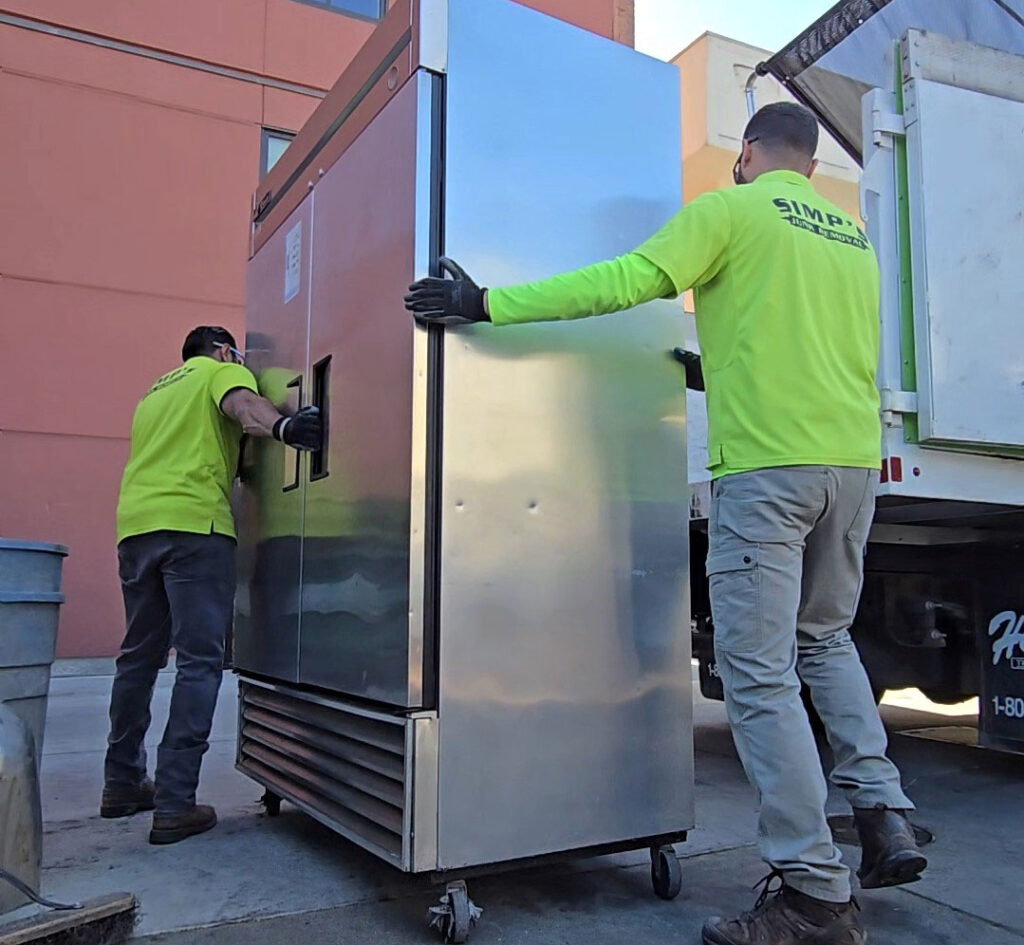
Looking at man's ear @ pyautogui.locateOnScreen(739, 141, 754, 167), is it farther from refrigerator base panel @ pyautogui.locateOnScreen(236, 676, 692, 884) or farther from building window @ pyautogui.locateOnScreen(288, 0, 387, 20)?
building window @ pyautogui.locateOnScreen(288, 0, 387, 20)

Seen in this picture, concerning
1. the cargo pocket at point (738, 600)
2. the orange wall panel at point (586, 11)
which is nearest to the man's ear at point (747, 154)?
the cargo pocket at point (738, 600)

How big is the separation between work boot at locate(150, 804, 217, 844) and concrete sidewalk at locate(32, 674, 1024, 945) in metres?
0.03

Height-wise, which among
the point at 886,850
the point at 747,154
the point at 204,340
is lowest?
the point at 886,850

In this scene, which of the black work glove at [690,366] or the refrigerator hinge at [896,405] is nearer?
the black work glove at [690,366]

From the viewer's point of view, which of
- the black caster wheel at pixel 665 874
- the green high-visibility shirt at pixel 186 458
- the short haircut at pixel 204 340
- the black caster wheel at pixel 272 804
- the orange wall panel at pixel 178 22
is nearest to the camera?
the black caster wheel at pixel 665 874

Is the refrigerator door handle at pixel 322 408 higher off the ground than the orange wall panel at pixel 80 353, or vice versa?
the orange wall panel at pixel 80 353

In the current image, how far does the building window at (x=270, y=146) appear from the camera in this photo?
27.8ft

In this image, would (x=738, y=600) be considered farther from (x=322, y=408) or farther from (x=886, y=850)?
(x=322, y=408)

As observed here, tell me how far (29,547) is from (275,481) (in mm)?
980

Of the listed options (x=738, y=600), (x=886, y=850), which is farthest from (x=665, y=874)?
(x=738, y=600)

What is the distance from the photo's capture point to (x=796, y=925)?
2064mm

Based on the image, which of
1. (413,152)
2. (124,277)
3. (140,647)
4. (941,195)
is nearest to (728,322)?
(413,152)

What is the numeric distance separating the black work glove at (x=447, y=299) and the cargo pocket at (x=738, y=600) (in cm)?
80

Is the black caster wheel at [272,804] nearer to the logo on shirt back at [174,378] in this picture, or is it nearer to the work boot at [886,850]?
the logo on shirt back at [174,378]
